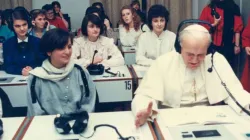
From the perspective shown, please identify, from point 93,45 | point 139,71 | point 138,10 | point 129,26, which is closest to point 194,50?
point 139,71

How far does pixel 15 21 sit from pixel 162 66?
181 cm

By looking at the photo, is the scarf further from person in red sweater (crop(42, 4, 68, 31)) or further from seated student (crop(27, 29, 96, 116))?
person in red sweater (crop(42, 4, 68, 31))

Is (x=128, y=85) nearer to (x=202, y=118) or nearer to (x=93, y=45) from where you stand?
(x=93, y=45)

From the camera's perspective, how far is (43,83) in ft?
8.06

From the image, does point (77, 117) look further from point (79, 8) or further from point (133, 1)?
point (79, 8)

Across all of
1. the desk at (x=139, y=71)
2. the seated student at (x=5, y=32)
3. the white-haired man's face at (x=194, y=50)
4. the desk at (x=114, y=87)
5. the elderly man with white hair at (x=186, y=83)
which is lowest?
the desk at (x=114, y=87)

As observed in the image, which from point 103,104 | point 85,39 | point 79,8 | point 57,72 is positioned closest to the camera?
point 57,72

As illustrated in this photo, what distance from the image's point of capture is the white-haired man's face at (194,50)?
2104mm

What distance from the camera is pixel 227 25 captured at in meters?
4.50

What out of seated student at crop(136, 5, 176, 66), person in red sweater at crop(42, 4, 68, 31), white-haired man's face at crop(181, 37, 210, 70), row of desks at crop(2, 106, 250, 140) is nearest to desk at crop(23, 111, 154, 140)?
row of desks at crop(2, 106, 250, 140)

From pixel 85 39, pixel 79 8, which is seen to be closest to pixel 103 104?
pixel 85 39

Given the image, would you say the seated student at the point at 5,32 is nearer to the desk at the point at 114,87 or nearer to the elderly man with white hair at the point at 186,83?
the desk at the point at 114,87

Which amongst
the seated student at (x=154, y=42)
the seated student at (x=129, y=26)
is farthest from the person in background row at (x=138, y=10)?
the seated student at (x=154, y=42)

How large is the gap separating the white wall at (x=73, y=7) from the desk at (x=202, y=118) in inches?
220
